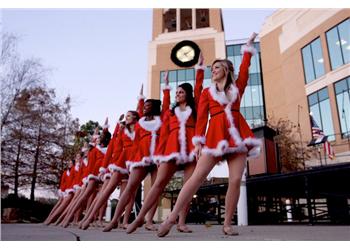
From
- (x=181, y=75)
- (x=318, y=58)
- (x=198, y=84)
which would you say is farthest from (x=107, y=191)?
(x=181, y=75)

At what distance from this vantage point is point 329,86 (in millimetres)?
18766

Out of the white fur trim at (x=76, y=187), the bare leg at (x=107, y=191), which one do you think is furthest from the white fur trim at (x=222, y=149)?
the white fur trim at (x=76, y=187)

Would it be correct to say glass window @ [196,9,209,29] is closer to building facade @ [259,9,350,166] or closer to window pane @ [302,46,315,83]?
building facade @ [259,9,350,166]

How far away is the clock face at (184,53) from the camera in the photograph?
27531mm

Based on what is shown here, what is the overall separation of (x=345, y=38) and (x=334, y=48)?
787 mm

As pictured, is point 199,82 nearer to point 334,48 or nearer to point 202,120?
point 202,120

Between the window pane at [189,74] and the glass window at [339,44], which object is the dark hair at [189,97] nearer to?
the glass window at [339,44]

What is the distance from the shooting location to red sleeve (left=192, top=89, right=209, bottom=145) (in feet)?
9.58

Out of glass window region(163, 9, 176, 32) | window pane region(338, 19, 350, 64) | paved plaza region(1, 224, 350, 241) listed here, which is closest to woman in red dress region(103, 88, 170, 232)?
paved plaza region(1, 224, 350, 241)

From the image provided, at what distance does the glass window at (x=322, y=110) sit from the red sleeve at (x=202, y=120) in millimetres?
17025

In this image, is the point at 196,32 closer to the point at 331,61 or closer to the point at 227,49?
the point at 227,49

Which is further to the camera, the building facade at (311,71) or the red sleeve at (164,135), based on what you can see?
the building facade at (311,71)

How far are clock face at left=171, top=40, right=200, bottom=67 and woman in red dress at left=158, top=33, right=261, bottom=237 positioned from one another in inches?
972
